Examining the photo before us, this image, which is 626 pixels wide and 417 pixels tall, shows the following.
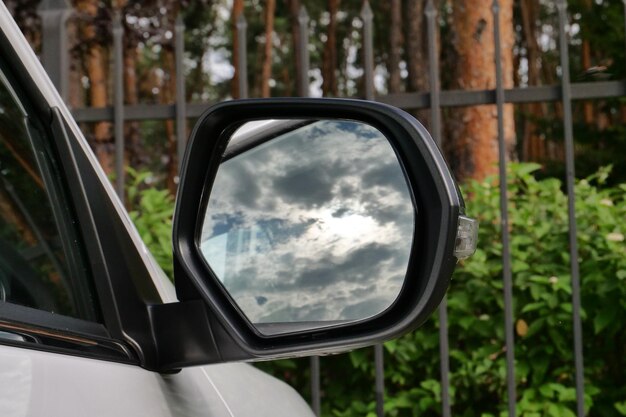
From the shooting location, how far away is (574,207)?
334 centimetres

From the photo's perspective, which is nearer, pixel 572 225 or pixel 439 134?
pixel 572 225

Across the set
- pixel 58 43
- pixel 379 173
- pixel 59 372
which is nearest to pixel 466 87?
pixel 58 43

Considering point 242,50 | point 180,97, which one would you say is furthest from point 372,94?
point 180,97

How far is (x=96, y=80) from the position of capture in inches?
535

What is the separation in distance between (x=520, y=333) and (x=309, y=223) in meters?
2.48

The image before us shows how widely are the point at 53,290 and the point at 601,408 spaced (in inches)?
116

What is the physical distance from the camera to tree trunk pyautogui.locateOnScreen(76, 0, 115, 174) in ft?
18.3

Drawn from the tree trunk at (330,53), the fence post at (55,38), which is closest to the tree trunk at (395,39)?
the tree trunk at (330,53)

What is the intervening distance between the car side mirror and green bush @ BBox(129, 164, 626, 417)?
2.26 meters

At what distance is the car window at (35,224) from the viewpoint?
3.40 feet

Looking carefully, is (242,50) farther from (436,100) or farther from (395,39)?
(395,39)

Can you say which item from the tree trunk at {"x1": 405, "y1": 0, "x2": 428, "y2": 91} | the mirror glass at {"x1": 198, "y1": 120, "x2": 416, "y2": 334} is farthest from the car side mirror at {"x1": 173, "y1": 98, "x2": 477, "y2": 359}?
the tree trunk at {"x1": 405, "y1": 0, "x2": 428, "y2": 91}

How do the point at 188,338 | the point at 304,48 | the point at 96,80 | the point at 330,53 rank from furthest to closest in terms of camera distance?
the point at 330,53, the point at 96,80, the point at 304,48, the point at 188,338

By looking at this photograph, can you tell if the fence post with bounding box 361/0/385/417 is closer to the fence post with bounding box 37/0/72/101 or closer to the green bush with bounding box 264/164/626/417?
the green bush with bounding box 264/164/626/417
